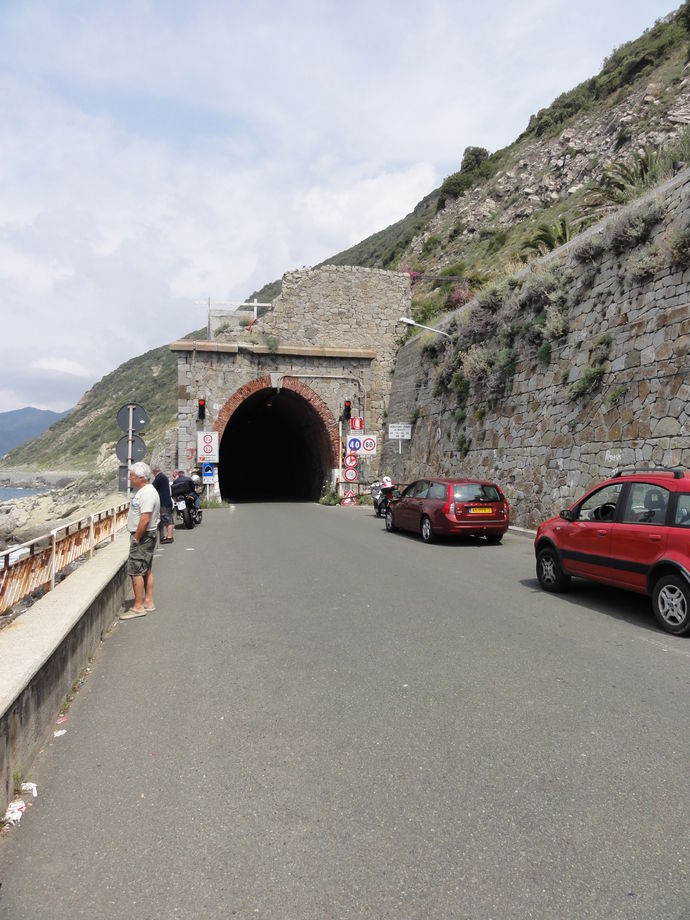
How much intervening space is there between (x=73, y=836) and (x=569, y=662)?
4.09 m

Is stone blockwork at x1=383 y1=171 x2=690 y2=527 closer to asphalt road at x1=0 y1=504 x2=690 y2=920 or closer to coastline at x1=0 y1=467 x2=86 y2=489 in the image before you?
asphalt road at x1=0 y1=504 x2=690 y2=920

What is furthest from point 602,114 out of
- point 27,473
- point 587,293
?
point 27,473

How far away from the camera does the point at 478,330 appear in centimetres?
2108

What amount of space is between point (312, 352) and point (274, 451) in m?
18.0

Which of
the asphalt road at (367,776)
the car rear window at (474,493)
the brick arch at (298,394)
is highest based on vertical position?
the brick arch at (298,394)

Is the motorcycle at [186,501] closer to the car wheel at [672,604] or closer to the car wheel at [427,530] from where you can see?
the car wheel at [427,530]

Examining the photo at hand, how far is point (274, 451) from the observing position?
46.8 metres

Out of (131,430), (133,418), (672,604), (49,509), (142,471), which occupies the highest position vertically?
(133,418)

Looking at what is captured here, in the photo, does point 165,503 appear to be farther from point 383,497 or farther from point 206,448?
point 206,448

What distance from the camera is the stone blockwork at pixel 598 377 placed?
42.1 ft

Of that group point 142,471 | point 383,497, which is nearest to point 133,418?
point 142,471

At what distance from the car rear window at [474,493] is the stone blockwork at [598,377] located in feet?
7.38

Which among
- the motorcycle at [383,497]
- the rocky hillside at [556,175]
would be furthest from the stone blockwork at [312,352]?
the motorcycle at [383,497]

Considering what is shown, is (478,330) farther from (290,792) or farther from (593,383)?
(290,792)
